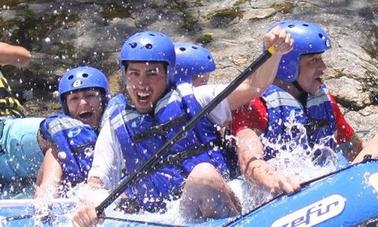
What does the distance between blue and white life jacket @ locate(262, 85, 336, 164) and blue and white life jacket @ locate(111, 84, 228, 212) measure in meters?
0.28

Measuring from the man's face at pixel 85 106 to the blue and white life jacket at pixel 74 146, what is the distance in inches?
5.6

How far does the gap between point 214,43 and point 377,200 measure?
3689 millimetres

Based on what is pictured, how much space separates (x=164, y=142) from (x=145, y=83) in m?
0.30

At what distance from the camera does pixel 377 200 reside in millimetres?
3041

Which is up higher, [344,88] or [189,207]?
[189,207]

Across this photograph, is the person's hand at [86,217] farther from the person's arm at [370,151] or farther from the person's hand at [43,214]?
the person's arm at [370,151]

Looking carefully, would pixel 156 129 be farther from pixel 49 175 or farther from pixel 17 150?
pixel 17 150

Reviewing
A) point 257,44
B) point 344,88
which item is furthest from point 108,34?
point 344,88

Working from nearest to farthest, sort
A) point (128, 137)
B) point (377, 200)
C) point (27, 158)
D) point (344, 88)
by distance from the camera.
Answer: point (377, 200) → point (128, 137) → point (27, 158) → point (344, 88)

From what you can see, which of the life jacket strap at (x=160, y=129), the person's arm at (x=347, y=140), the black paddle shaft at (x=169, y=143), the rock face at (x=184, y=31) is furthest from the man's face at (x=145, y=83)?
the rock face at (x=184, y=31)

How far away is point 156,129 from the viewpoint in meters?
3.85

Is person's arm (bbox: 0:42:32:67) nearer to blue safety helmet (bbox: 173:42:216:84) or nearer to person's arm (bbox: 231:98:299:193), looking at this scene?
blue safety helmet (bbox: 173:42:216:84)

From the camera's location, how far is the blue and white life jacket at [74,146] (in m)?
4.39

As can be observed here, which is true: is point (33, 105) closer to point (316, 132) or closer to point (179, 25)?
point (179, 25)
